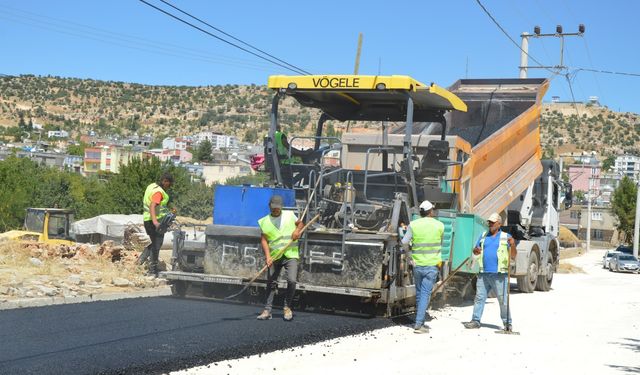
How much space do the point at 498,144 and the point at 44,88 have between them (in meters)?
127

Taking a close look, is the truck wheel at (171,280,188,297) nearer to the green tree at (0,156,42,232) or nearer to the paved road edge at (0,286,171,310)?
the paved road edge at (0,286,171,310)

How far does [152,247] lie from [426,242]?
12.9 ft

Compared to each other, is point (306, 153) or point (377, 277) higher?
point (306, 153)

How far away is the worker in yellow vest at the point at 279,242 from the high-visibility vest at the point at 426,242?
1194 millimetres

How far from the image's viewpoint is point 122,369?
591 centimetres

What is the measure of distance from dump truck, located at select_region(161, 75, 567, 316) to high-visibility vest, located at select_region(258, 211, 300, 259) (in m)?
0.35

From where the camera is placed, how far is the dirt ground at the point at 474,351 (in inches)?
262

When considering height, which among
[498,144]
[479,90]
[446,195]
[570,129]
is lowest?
[446,195]

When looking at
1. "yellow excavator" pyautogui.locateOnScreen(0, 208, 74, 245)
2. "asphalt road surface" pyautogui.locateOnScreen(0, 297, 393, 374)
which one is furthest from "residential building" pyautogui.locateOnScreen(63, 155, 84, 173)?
"asphalt road surface" pyautogui.locateOnScreen(0, 297, 393, 374)

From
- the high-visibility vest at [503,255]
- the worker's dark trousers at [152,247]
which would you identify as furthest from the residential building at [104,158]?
the high-visibility vest at [503,255]

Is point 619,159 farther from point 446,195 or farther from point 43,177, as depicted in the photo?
point 446,195

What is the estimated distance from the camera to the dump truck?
351 inches

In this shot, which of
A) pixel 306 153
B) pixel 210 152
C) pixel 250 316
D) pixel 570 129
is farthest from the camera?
pixel 570 129

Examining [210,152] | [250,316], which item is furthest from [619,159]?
[250,316]
